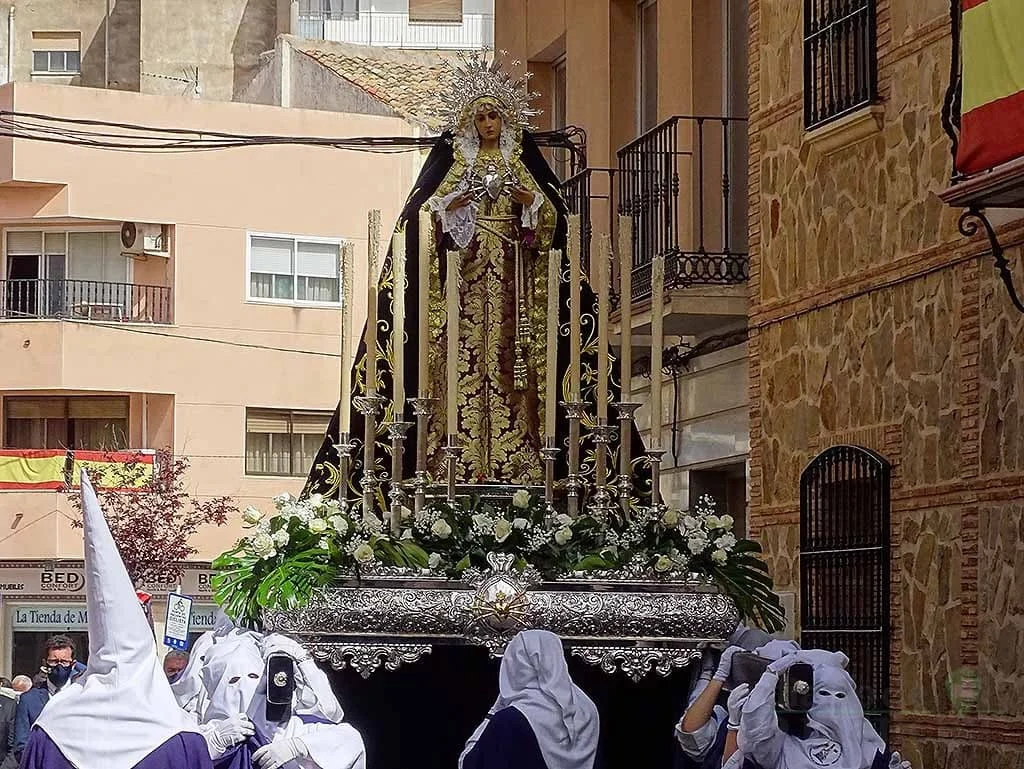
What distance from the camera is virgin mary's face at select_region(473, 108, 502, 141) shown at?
8992 mm

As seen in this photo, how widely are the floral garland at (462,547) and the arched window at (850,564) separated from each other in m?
2.87

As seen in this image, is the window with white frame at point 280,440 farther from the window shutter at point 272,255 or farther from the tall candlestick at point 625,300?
the tall candlestick at point 625,300

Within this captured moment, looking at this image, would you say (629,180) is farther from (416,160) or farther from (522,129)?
(416,160)

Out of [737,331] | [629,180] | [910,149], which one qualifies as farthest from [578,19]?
[910,149]

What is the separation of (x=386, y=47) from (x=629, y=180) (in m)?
18.3

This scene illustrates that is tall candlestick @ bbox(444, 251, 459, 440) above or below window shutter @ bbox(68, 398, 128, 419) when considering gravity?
below

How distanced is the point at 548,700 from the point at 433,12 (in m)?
27.6

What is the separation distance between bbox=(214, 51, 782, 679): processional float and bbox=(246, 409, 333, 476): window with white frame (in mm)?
19536

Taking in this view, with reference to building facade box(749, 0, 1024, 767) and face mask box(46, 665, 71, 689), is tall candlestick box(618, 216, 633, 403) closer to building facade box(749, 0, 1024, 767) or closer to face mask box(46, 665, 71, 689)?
building facade box(749, 0, 1024, 767)

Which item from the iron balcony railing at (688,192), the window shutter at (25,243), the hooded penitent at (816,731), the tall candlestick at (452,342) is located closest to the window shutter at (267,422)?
the window shutter at (25,243)

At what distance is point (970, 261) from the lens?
10.4 meters

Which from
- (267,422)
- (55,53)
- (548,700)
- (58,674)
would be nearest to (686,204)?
(58,674)

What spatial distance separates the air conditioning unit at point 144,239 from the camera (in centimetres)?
2780

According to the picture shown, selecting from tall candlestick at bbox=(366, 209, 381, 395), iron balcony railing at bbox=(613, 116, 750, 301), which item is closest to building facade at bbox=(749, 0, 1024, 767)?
iron balcony railing at bbox=(613, 116, 750, 301)
